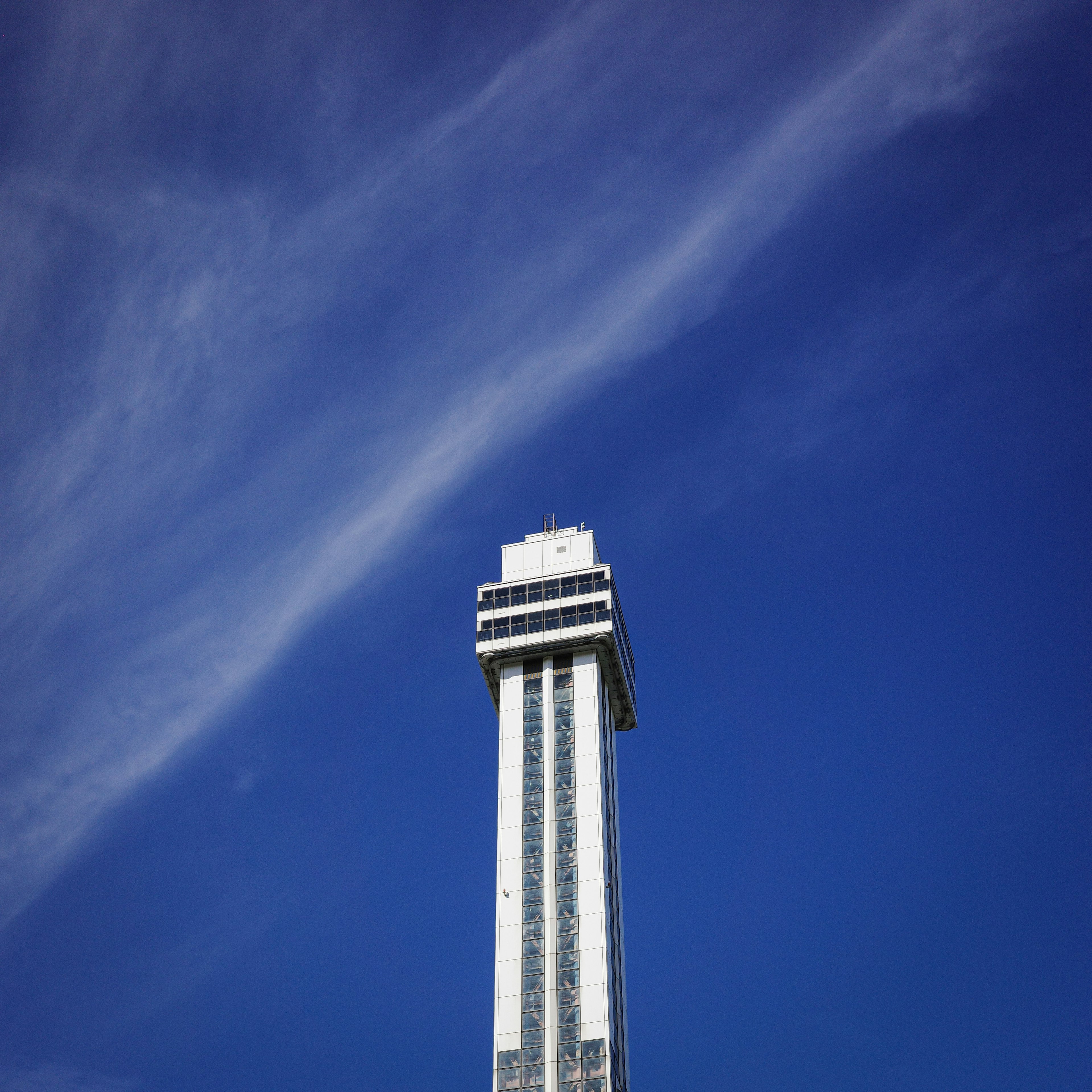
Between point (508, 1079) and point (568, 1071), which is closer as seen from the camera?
point (568, 1071)

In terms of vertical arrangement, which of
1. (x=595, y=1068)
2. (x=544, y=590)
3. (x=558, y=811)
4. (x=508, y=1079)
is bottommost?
(x=508, y=1079)

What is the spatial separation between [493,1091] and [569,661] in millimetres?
38915

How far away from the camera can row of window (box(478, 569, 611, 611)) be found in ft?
405

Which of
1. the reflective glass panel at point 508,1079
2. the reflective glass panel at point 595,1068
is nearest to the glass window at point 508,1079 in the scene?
the reflective glass panel at point 508,1079

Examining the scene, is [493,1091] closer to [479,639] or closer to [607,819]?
[607,819]

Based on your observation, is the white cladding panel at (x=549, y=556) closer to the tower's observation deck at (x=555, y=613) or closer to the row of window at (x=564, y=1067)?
the tower's observation deck at (x=555, y=613)

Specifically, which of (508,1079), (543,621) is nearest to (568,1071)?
(508,1079)

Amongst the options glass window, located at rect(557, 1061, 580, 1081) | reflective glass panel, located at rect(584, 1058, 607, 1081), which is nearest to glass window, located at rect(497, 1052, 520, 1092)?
glass window, located at rect(557, 1061, 580, 1081)

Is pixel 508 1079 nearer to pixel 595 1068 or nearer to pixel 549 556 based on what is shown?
pixel 595 1068

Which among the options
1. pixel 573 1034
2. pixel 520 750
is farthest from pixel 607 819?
pixel 573 1034

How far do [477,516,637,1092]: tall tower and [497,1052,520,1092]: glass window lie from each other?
0.08 metres

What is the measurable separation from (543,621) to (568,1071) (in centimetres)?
4038

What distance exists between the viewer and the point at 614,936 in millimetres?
108188

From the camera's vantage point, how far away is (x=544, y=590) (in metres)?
124
